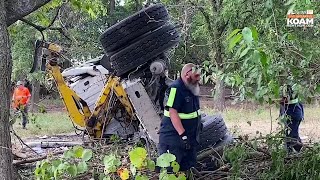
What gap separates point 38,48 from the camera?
9695 mm

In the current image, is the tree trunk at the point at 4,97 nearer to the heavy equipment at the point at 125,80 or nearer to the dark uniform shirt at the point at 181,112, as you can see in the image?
the dark uniform shirt at the point at 181,112

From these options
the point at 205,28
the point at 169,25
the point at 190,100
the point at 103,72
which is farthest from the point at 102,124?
the point at 205,28

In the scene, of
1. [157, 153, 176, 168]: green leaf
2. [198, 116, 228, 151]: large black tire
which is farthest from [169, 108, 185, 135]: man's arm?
[157, 153, 176, 168]: green leaf

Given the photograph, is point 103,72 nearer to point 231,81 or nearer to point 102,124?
point 102,124

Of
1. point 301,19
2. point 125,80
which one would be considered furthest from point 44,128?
point 301,19

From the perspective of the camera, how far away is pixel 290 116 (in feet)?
24.2

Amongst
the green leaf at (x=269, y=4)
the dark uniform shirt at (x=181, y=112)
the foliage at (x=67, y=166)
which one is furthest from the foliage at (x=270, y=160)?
the green leaf at (x=269, y=4)

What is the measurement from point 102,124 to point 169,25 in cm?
229

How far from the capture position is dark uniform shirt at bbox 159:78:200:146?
6.63 metres

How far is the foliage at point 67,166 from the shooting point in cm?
545

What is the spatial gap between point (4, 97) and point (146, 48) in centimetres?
336

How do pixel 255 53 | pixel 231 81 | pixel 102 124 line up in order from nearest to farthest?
pixel 255 53
pixel 231 81
pixel 102 124

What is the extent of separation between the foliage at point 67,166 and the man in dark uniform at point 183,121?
1.33 meters

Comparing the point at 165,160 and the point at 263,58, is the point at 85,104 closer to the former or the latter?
the point at 165,160
